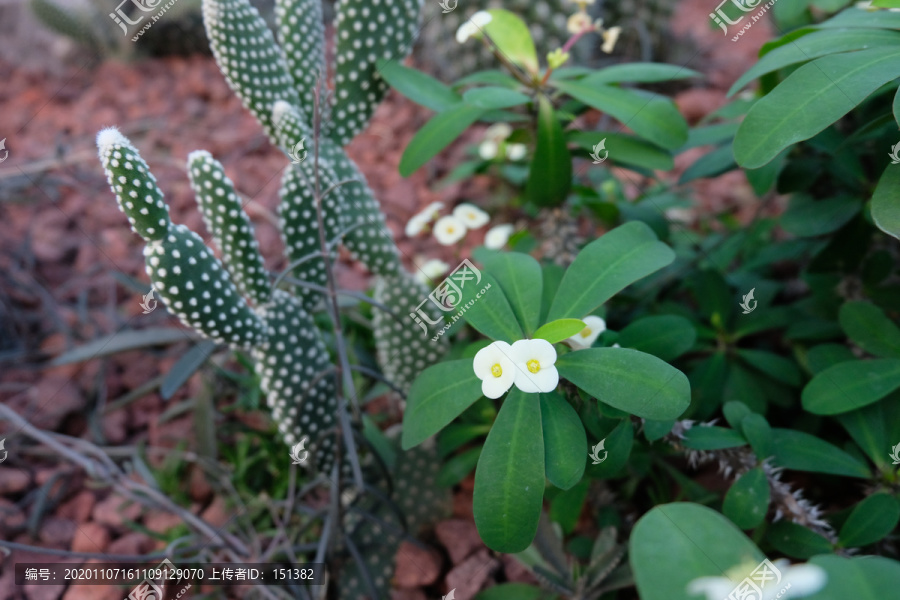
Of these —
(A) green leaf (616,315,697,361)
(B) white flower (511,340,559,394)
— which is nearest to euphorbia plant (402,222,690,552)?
(B) white flower (511,340,559,394)

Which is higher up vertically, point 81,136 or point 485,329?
point 485,329

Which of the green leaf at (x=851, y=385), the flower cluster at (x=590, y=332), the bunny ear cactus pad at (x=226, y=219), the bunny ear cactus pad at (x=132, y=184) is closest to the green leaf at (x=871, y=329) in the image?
the green leaf at (x=851, y=385)

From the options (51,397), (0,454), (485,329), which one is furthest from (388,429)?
(51,397)

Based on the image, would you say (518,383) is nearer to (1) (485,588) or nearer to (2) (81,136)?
(1) (485,588)

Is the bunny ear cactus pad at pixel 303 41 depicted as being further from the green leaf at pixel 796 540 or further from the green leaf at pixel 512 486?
the green leaf at pixel 796 540

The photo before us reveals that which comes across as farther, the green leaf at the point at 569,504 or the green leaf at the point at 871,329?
the green leaf at the point at 569,504
